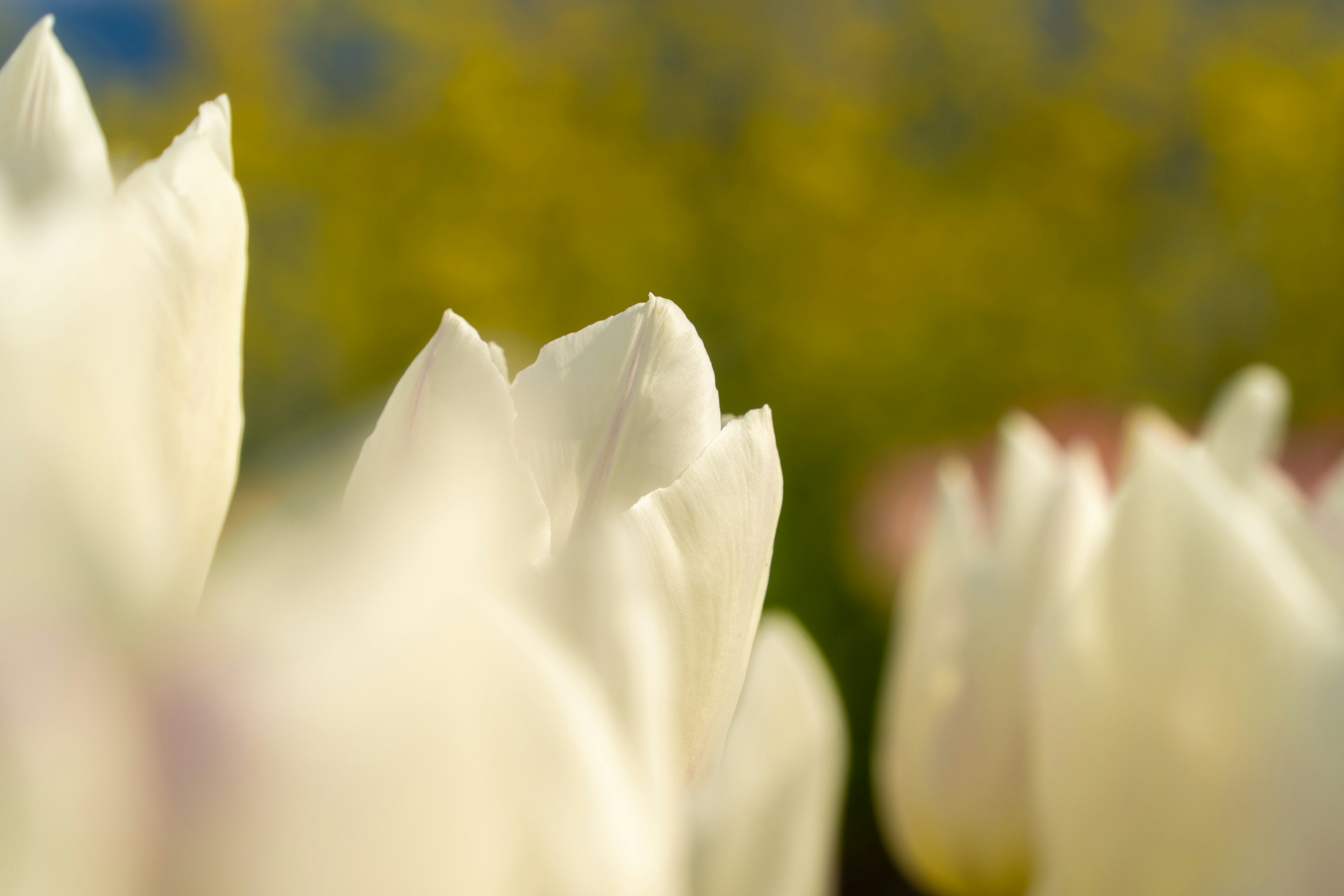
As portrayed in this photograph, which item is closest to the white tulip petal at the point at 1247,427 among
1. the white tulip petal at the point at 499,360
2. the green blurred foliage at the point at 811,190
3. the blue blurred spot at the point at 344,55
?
the white tulip petal at the point at 499,360

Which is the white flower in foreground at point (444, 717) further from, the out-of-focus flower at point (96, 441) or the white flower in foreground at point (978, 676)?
the white flower in foreground at point (978, 676)

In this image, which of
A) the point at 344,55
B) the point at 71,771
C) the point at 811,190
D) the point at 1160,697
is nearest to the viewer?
the point at 71,771

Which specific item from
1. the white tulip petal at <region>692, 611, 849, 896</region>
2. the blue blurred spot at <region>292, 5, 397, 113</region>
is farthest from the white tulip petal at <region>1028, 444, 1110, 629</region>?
the blue blurred spot at <region>292, 5, 397, 113</region>

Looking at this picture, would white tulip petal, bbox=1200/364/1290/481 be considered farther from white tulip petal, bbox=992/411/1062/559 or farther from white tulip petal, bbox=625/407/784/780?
white tulip petal, bbox=625/407/784/780

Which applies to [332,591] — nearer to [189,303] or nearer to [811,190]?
[189,303]

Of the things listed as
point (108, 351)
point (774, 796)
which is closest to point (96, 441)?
point (108, 351)

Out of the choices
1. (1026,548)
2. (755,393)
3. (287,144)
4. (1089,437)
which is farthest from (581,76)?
(1026,548)
